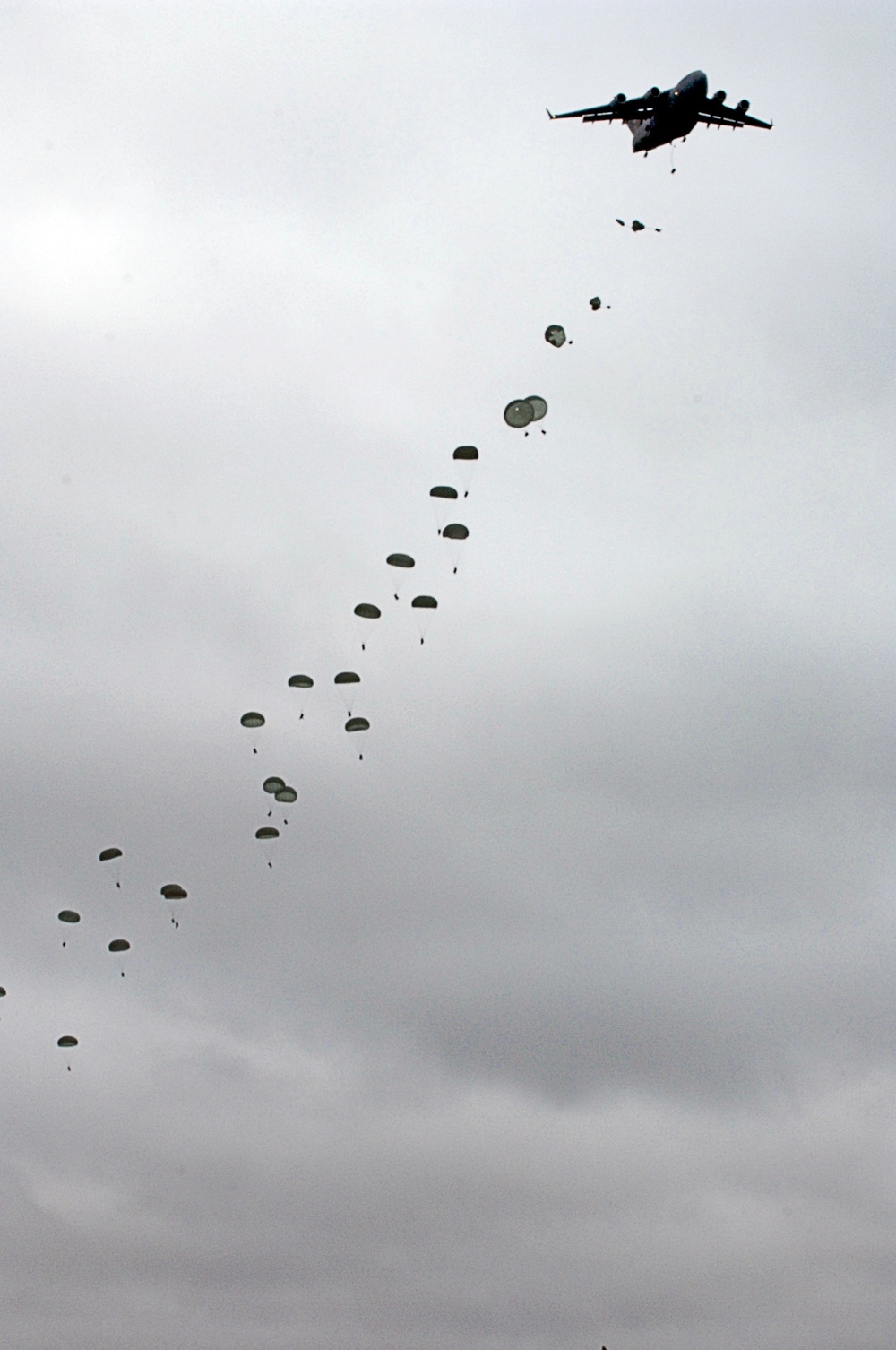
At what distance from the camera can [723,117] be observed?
7856 cm

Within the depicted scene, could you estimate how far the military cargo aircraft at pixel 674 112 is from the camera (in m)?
76.9

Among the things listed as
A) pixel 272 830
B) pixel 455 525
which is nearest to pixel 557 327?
pixel 455 525

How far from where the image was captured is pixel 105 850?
69.3 m

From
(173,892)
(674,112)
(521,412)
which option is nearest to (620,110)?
(674,112)

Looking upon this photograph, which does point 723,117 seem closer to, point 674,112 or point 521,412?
point 674,112

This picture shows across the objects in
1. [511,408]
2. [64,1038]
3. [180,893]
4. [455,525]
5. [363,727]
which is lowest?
[64,1038]

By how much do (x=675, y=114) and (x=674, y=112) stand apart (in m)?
0.13

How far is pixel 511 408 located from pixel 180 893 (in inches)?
1355

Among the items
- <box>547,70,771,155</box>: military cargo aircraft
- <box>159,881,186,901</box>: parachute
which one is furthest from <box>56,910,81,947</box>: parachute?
<box>547,70,771,155</box>: military cargo aircraft

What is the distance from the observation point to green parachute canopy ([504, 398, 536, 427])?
219 ft

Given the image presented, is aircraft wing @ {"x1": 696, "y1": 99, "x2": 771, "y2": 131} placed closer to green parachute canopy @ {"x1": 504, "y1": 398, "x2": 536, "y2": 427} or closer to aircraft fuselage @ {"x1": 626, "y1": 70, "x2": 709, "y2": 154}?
aircraft fuselage @ {"x1": 626, "y1": 70, "x2": 709, "y2": 154}

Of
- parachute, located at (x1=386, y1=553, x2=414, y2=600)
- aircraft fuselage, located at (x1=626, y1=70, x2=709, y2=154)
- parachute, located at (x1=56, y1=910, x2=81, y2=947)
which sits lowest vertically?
parachute, located at (x1=56, y1=910, x2=81, y2=947)

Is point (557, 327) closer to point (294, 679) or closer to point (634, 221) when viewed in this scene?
point (634, 221)

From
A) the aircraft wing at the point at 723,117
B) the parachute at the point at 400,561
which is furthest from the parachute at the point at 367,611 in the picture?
the aircraft wing at the point at 723,117
